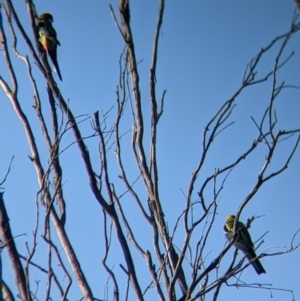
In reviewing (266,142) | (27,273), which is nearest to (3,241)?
(27,273)

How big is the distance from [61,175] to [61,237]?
13.0 inches

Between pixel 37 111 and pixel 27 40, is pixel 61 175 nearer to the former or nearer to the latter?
pixel 37 111

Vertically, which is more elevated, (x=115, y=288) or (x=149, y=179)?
(x=149, y=179)

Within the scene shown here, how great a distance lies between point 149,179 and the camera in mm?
2525

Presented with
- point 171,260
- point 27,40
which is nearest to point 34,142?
point 27,40

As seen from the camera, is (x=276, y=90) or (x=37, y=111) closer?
(x=276, y=90)

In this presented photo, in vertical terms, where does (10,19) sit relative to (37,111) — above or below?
above

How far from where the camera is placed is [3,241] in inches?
101

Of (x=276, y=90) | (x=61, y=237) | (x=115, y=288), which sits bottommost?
(x=115, y=288)

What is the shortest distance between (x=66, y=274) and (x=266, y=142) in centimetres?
92

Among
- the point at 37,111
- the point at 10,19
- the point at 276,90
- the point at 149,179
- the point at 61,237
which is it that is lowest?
the point at 61,237

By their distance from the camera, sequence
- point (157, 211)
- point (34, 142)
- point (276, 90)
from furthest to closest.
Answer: point (34, 142) < point (157, 211) < point (276, 90)

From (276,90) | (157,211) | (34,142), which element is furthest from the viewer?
(34,142)

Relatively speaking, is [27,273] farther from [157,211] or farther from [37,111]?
[37,111]
